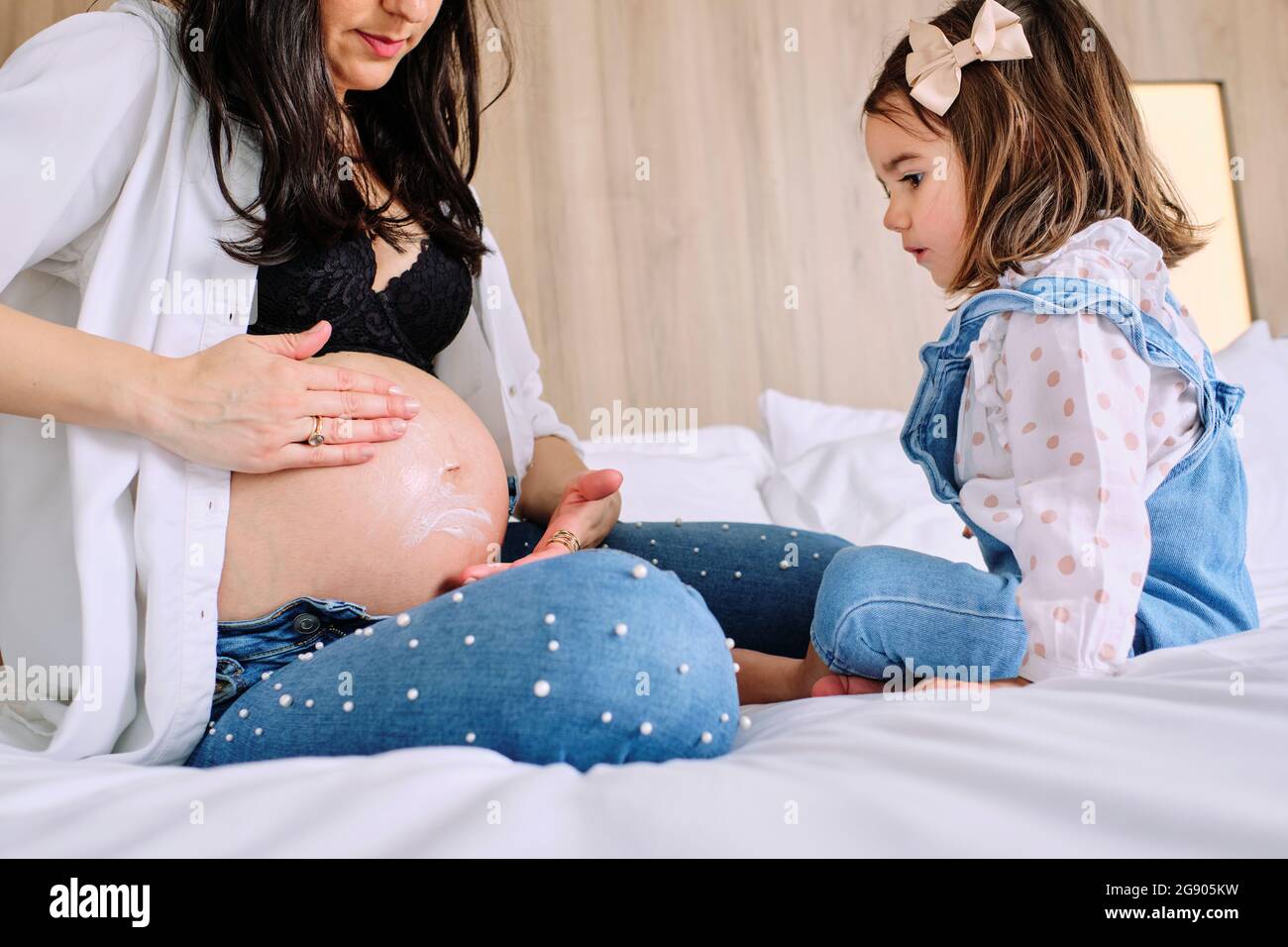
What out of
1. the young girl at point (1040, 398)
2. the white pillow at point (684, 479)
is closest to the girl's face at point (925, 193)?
the young girl at point (1040, 398)

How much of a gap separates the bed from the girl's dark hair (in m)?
0.54

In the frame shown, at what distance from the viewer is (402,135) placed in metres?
1.27

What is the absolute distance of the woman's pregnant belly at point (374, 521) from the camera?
2.82 ft

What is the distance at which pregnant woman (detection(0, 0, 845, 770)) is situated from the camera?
69 cm

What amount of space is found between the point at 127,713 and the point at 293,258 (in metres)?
0.45

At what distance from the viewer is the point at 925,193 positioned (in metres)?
1.19

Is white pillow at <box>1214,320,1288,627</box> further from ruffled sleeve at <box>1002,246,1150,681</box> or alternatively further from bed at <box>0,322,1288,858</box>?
bed at <box>0,322,1288,858</box>

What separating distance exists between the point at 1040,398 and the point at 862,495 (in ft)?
→ 2.72

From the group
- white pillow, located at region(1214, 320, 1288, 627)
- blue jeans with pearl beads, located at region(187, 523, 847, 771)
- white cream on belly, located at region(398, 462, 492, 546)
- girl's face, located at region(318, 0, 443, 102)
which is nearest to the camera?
blue jeans with pearl beads, located at region(187, 523, 847, 771)

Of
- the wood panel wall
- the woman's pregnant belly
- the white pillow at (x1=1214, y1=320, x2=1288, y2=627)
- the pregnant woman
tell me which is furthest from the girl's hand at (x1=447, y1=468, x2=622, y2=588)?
the wood panel wall

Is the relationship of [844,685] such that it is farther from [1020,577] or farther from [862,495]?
[862,495]

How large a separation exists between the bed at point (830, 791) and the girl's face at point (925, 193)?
0.60 metres

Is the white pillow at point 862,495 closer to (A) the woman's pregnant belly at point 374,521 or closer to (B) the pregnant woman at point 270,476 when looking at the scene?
(B) the pregnant woman at point 270,476

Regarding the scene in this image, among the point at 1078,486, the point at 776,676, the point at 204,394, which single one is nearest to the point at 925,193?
the point at 1078,486
